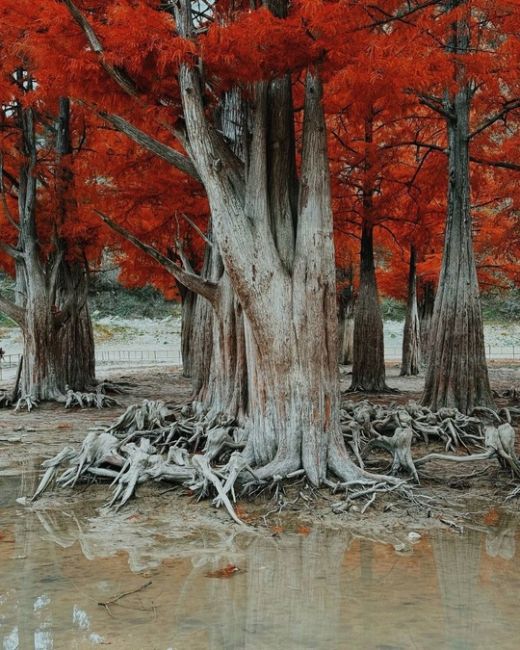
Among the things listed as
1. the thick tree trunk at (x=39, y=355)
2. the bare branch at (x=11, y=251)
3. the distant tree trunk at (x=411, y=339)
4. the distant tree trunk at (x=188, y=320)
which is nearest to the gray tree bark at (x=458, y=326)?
the thick tree trunk at (x=39, y=355)

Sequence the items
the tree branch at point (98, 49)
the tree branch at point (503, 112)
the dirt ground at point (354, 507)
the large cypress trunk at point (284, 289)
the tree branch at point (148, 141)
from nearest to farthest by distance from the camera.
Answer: the dirt ground at point (354, 507) → the large cypress trunk at point (284, 289) → the tree branch at point (98, 49) → the tree branch at point (148, 141) → the tree branch at point (503, 112)

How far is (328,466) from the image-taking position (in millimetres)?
7949

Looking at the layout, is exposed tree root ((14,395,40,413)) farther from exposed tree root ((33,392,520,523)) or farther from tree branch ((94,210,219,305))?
tree branch ((94,210,219,305))

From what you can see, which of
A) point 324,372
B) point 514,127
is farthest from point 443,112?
point 324,372

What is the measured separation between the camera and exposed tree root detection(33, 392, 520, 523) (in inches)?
299

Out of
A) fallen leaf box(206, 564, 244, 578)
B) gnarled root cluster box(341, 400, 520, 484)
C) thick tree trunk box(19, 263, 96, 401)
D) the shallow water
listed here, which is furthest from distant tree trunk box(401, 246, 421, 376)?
fallen leaf box(206, 564, 244, 578)

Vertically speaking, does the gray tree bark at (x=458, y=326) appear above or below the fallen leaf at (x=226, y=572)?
above

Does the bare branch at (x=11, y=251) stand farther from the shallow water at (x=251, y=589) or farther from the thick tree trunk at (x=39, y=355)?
the shallow water at (x=251, y=589)

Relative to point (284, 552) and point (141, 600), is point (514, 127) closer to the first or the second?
point (284, 552)

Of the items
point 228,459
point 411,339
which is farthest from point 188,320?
point 228,459

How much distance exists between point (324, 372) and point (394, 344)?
48517 millimetres

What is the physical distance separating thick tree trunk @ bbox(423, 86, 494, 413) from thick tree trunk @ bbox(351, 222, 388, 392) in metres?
5.47

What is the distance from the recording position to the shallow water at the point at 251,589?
13.9 ft

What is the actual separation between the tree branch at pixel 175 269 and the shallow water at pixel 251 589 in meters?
3.73
